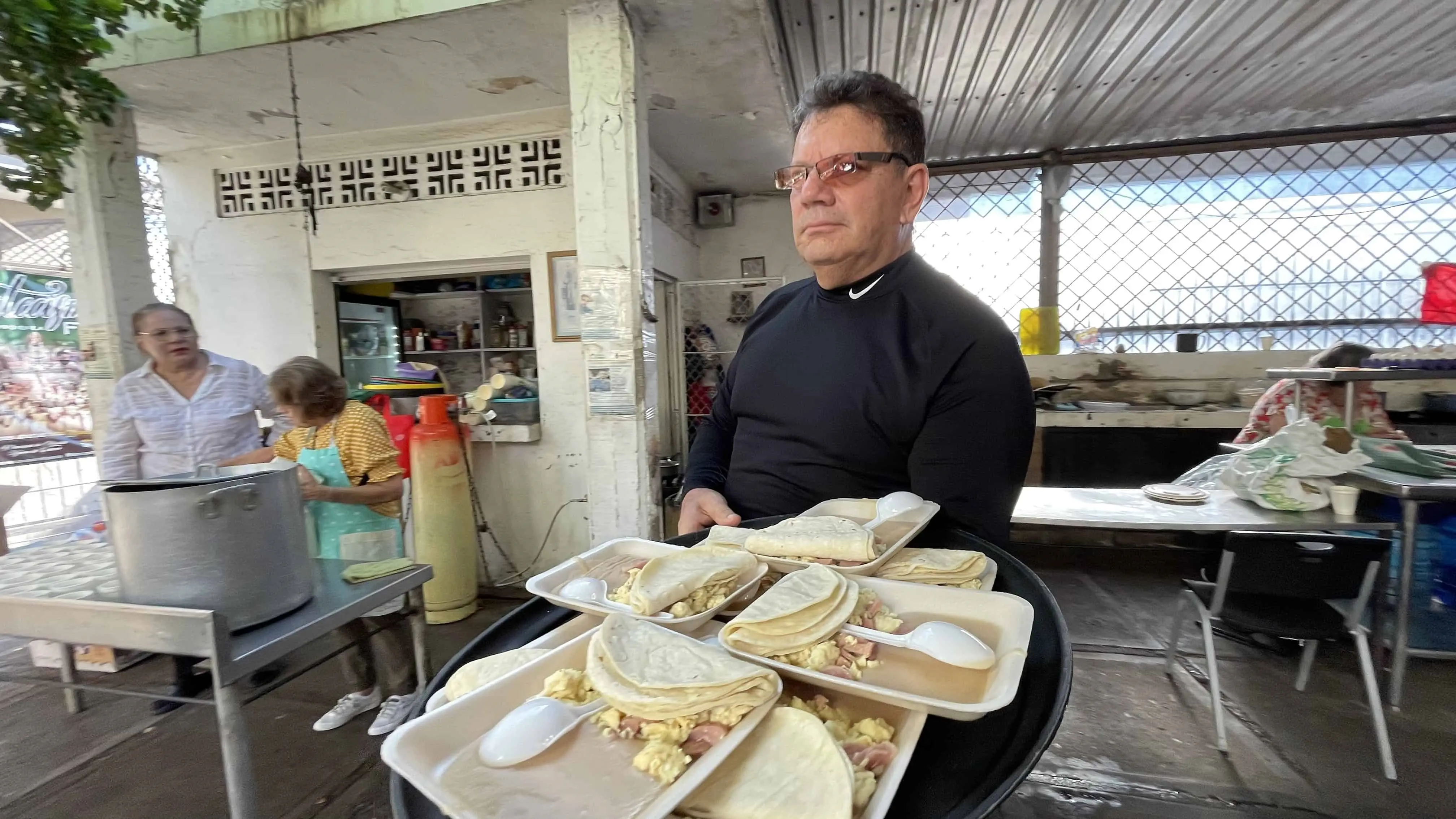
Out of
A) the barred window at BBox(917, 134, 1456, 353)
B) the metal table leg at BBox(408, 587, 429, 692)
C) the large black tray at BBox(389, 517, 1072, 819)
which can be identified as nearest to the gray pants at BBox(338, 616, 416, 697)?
the metal table leg at BBox(408, 587, 429, 692)

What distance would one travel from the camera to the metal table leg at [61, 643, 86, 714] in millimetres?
2604

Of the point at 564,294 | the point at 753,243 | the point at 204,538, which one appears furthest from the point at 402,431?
the point at 753,243

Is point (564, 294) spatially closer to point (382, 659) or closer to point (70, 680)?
point (382, 659)

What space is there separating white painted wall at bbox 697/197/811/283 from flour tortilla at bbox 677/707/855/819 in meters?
4.72

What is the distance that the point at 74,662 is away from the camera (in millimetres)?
2729

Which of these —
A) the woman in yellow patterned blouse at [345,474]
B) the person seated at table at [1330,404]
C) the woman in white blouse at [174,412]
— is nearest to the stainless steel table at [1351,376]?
the person seated at table at [1330,404]

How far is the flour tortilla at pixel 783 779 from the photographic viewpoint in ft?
1.66

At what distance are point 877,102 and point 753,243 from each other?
412cm

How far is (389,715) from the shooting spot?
249 centimetres

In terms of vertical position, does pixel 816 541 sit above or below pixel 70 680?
above

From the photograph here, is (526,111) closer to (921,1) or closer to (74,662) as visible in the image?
(921,1)

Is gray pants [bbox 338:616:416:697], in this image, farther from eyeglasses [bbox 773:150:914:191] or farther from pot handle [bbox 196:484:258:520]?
eyeglasses [bbox 773:150:914:191]

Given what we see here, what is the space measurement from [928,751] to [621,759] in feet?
1.04

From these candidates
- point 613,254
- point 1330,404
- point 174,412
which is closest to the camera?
point 613,254
